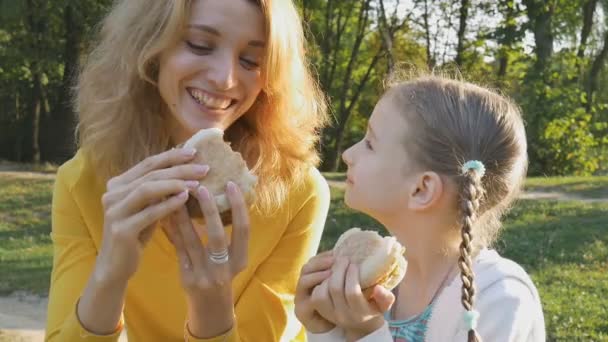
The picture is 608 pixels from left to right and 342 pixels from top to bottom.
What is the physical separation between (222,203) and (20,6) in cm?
1790

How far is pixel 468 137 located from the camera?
2.55 m

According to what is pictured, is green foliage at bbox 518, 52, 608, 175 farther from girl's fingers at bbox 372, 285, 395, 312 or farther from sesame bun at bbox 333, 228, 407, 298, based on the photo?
girl's fingers at bbox 372, 285, 395, 312

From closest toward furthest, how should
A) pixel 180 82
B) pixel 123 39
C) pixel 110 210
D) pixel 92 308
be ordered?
1. pixel 110 210
2. pixel 92 308
3. pixel 180 82
4. pixel 123 39

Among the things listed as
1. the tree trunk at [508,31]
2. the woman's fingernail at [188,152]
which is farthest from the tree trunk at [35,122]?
the woman's fingernail at [188,152]

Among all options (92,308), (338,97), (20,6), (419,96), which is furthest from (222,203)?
(338,97)

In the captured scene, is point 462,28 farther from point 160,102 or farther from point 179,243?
point 179,243

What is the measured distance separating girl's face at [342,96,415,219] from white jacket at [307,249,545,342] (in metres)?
0.33

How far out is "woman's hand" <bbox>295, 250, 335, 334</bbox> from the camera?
2.39 meters

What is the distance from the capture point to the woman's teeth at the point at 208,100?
281 centimetres

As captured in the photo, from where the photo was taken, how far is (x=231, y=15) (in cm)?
280

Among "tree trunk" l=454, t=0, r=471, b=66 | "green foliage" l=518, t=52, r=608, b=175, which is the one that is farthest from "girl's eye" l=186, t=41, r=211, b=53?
"tree trunk" l=454, t=0, r=471, b=66

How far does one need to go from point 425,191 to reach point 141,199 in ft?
2.99

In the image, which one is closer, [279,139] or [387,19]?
[279,139]

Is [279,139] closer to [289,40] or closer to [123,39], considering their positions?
[289,40]
